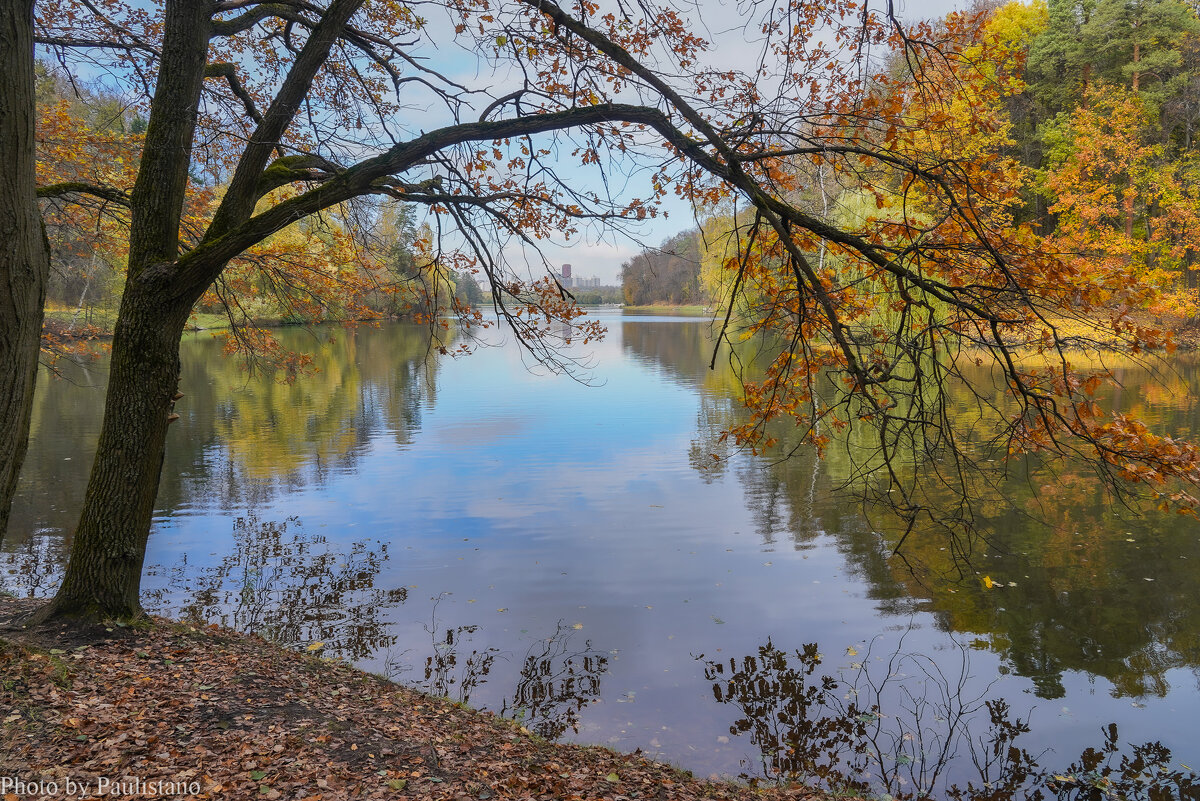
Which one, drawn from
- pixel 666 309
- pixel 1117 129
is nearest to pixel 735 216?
pixel 1117 129

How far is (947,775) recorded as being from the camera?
4742 millimetres

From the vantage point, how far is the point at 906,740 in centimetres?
511

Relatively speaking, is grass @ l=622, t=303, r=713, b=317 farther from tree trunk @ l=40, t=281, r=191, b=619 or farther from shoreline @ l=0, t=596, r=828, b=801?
shoreline @ l=0, t=596, r=828, b=801

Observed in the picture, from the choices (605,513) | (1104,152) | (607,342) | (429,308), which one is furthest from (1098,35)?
(429,308)

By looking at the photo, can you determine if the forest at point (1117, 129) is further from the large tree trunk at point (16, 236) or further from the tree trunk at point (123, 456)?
the large tree trunk at point (16, 236)

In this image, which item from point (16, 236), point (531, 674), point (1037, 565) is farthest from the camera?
point (1037, 565)

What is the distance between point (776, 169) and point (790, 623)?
14.1ft


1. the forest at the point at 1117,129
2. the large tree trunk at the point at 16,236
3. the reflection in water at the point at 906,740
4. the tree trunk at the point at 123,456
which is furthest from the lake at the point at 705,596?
the forest at the point at 1117,129

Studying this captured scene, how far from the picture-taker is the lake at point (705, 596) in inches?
203

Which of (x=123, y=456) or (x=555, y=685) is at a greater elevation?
(x=123, y=456)

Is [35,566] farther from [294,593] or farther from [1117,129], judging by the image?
[1117,129]

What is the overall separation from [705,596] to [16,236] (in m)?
6.42

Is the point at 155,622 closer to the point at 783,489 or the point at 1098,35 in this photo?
the point at 783,489

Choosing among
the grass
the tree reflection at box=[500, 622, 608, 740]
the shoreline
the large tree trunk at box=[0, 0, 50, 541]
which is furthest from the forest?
the grass
